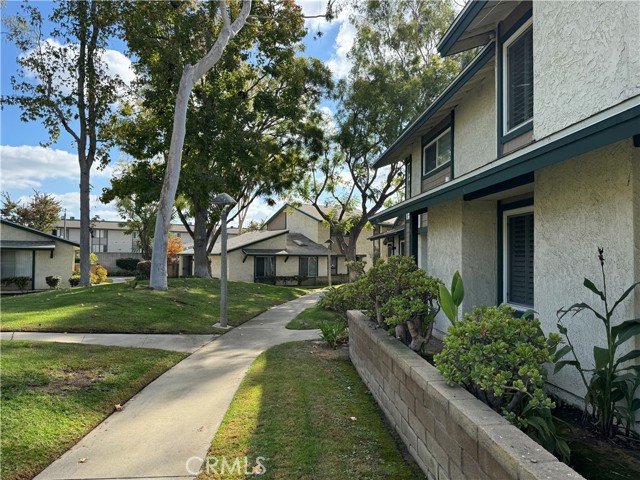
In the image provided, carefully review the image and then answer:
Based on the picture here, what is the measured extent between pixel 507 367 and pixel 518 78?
5460mm

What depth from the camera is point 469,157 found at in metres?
9.23

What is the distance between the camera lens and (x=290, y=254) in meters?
33.5

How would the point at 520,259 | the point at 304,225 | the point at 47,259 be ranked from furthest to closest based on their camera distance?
the point at 304,225 → the point at 47,259 → the point at 520,259

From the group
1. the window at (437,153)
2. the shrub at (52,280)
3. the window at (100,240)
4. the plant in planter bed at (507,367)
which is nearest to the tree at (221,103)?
the shrub at (52,280)

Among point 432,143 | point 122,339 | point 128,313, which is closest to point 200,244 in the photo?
point 128,313

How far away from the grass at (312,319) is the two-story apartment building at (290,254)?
48.7ft

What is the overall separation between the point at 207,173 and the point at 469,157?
1506 cm

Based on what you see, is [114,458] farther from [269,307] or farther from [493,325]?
[269,307]

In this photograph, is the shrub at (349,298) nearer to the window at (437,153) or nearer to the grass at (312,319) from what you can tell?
the grass at (312,319)

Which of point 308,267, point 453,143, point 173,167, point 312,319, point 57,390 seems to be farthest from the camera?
point 308,267

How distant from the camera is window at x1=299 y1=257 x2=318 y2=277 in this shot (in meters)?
34.8

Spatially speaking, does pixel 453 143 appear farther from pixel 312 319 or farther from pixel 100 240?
pixel 100 240

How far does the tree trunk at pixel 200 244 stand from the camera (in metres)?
24.9

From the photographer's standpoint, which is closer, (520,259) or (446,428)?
(446,428)
